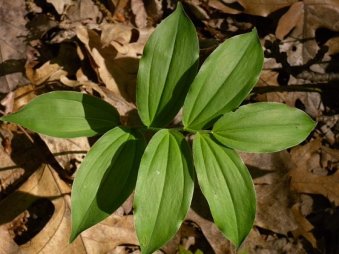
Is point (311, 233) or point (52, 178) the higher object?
point (52, 178)

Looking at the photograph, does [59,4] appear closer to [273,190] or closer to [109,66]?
[109,66]

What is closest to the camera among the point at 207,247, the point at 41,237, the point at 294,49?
the point at 41,237

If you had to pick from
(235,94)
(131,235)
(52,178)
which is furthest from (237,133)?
(52,178)

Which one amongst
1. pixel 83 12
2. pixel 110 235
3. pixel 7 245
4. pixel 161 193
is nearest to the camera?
pixel 161 193

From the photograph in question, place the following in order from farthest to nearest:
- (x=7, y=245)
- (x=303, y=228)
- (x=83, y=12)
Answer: (x=83, y=12)
(x=303, y=228)
(x=7, y=245)

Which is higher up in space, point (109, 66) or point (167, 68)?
point (167, 68)

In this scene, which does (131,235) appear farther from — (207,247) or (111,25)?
(111,25)

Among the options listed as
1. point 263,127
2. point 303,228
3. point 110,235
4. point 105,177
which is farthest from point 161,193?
point 303,228

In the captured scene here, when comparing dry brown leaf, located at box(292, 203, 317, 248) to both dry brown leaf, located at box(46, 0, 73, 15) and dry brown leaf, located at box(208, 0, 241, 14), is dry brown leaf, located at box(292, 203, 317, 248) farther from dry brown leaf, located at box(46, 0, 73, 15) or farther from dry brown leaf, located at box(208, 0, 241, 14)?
dry brown leaf, located at box(46, 0, 73, 15)
